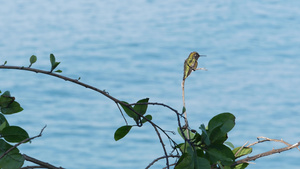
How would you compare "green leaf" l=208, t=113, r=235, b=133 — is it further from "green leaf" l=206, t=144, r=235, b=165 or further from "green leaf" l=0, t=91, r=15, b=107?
"green leaf" l=0, t=91, r=15, b=107

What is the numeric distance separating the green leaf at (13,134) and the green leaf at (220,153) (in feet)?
0.66

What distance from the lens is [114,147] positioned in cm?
373

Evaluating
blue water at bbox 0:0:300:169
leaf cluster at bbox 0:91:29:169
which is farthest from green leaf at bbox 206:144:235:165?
blue water at bbox 0:0:300:169

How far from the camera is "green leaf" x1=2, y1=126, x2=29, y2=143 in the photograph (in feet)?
1.86

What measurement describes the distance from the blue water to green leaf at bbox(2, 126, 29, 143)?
2793 mm

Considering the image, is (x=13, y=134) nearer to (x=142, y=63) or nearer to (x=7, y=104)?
(x=7, y=104)

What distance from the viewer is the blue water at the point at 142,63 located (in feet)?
12.4

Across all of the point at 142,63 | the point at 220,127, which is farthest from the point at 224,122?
the point at 142,63

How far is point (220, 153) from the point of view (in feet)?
1.90

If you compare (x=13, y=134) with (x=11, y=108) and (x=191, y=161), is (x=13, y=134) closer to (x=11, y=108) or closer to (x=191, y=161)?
(x=11, y=108)

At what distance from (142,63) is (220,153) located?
15.0 feet

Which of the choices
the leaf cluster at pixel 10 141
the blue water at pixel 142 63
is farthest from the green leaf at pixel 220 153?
the blue water at pixel 142 63

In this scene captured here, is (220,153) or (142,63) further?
(142,63)

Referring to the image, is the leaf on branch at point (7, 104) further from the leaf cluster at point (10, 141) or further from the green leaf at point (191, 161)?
the green leaf at point (191, 161)
